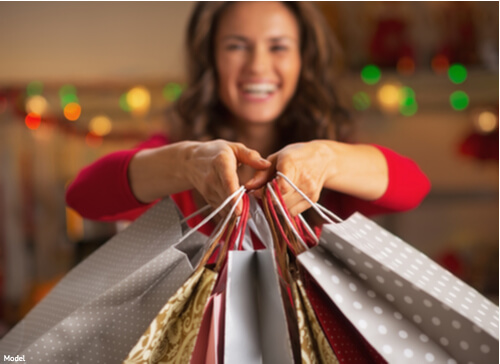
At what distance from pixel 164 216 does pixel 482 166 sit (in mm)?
1883

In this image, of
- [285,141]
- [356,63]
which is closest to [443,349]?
[285,141]

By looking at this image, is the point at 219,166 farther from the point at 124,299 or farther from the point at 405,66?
the point at 405,66

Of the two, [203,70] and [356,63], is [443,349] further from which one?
[356,63]

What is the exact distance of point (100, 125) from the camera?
2.15 m

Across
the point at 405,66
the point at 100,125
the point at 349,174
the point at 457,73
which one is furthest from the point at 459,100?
the point at 349,174

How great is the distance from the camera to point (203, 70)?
75 cm

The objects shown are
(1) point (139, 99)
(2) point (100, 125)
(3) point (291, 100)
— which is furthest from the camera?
(2) point (100, 125)

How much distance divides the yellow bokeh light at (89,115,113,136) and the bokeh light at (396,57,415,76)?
3.59 ft

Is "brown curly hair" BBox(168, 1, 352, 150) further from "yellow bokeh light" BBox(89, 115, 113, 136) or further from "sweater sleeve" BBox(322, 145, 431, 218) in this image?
"yellow bokeh light" BBox(89, 115, 113, 136)

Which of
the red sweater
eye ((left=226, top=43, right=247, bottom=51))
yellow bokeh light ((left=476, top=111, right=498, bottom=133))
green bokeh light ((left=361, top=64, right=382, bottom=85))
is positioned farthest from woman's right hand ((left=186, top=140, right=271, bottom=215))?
yellow bokeh light ((left=476, top=111, right=498, bottom=133))

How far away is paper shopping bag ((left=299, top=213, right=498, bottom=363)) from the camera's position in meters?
0.35

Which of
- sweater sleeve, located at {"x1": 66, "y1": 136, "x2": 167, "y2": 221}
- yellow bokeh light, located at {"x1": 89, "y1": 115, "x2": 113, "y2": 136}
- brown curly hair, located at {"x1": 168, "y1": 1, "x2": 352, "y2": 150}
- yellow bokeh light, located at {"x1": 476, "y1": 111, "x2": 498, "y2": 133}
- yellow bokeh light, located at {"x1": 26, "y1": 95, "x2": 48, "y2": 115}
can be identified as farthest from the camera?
yellow bokeh light, located at {"x1": 89, "y1": 115, "x2": 113, "y2": 136}

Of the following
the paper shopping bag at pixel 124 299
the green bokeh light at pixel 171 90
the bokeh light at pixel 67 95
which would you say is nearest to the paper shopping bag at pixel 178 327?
the paper shopping bag at pixel 124 299

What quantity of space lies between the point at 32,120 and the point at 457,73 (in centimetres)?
145
